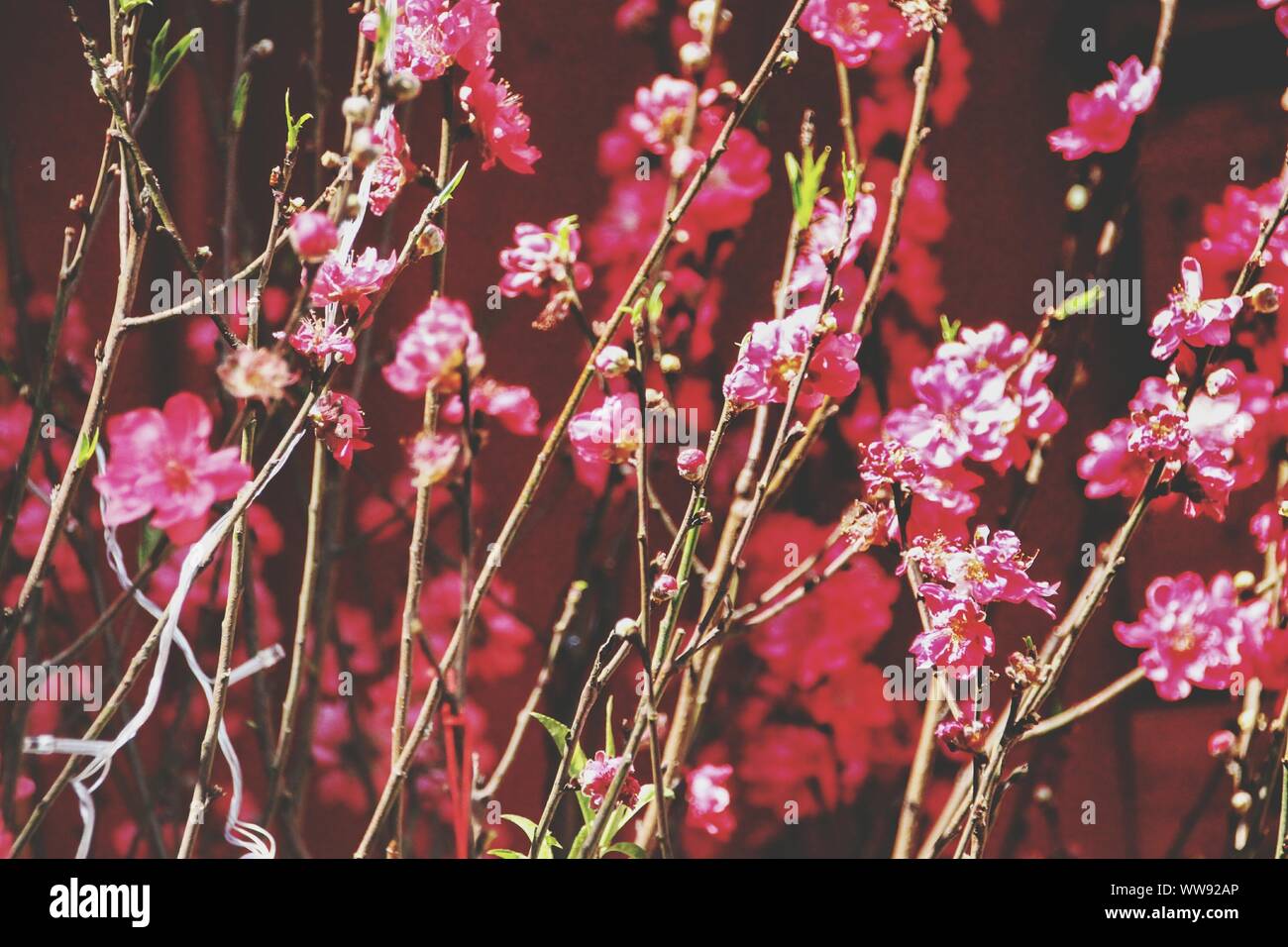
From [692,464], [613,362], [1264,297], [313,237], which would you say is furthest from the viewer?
[1264,297]

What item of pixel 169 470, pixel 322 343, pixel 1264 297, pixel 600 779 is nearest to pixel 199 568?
pixel 169 470

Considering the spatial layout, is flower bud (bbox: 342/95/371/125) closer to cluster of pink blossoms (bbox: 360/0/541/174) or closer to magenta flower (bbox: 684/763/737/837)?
cluster of pink blossoms (bbox: 360/0/541/174)

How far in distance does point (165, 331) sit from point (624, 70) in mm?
888

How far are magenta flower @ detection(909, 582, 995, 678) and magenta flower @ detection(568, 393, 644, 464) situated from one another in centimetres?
33

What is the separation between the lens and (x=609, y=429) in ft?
3.51

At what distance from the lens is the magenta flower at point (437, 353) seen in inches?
34.7

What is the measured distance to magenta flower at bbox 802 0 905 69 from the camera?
1.28 meters

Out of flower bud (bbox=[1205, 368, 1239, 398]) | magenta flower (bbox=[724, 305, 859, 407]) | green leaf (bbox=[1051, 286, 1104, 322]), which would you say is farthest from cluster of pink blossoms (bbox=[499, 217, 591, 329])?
flower bud (bbox=[1205, 368, 1239, 398])

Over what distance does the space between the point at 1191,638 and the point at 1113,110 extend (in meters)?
0.64

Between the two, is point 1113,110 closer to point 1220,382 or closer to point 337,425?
point 1220,382

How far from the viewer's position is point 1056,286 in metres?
1.85

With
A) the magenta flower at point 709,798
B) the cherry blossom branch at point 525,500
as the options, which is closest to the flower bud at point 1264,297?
the cherry blossom branch at point 525,500

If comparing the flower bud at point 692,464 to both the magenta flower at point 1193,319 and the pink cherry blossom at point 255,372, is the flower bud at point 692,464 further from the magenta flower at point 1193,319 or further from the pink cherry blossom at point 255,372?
the magenta flower at point 1193,319
